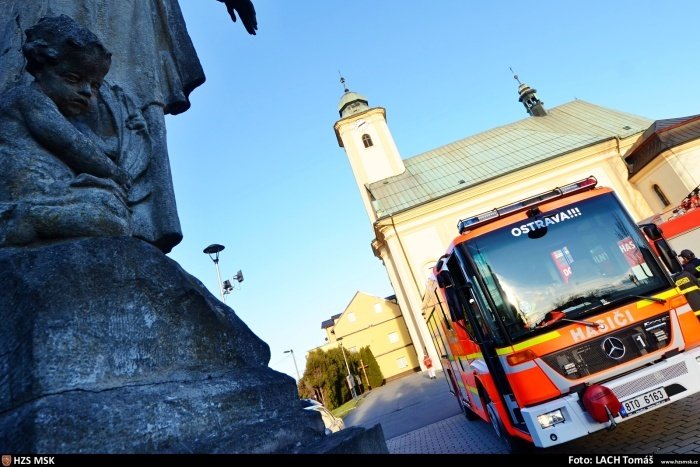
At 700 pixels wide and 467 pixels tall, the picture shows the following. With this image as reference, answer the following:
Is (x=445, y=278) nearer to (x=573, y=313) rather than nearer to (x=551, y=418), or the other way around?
(x=573, y=313)

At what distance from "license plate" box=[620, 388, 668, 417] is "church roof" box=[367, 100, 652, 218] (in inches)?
971

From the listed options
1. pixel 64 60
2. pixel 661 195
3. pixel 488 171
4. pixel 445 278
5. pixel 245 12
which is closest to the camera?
pixel 64 60

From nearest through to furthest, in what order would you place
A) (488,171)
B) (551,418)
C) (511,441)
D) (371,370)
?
(551,418) < (511,441) < (488,171) < (371,370)

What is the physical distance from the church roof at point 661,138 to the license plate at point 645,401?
26.9 m

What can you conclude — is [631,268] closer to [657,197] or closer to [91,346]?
[91,346]

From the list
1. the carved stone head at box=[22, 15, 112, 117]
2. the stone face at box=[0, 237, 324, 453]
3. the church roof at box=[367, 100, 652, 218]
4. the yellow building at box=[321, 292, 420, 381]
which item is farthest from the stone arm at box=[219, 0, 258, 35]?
the yellow building at box=[321, 292, 420, 381]

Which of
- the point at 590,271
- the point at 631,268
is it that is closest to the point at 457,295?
the point at 590,271

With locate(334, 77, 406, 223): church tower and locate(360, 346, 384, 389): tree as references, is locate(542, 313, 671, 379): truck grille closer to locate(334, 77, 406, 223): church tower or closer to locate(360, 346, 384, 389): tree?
locate(334, 77, 406, 223): church tower

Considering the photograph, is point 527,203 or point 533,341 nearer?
point 533,341

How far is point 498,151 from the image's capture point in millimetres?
33438

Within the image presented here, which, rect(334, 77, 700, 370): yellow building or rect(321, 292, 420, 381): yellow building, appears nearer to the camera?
rect(334, 77, 700, 370): yellow building

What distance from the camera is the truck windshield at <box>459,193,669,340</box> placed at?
4.98m

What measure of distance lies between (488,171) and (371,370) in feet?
72.5

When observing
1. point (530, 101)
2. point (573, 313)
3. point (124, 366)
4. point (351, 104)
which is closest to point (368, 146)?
point (351, 104)
